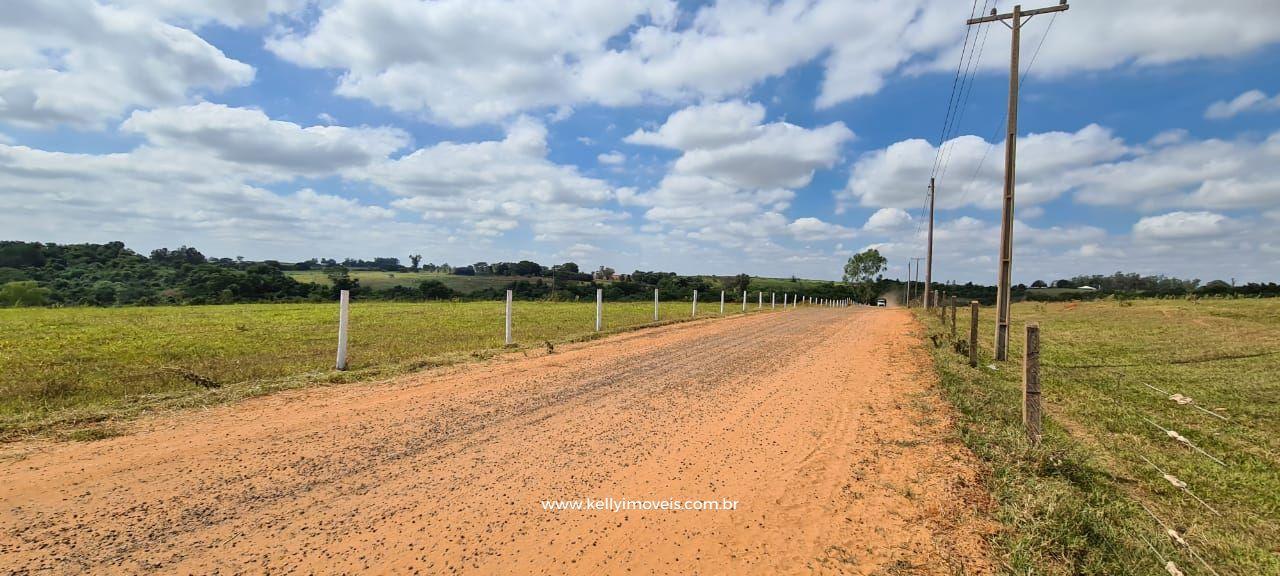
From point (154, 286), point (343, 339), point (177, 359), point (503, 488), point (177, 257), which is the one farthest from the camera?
point (177, 257)

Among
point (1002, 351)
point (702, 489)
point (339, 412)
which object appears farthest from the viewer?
point (1002, 351)

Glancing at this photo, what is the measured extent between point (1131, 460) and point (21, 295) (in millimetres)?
51765

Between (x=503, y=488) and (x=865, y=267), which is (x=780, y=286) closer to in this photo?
(x=865, y=267)

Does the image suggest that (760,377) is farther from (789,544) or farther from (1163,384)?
(1163,384)

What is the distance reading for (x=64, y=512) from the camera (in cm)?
320

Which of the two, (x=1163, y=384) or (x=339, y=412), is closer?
(x=339, y=412)

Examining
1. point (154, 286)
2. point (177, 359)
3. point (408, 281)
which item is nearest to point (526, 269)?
point (408, 281)

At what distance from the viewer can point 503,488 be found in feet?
12.2

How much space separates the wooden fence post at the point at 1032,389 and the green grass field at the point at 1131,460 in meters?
0.14

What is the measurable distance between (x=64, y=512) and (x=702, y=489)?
3795 mm

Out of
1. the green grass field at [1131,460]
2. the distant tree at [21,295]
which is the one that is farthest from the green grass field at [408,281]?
the green grass field at [1131,460]

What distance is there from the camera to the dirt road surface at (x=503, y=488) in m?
2.87

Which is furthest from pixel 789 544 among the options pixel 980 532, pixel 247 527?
pixel 247 527

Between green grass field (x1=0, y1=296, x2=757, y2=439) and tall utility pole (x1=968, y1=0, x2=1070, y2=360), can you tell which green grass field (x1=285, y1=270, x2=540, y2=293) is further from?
tall utility pole (x1=968, y1=0, x2=1070, y2=360)
